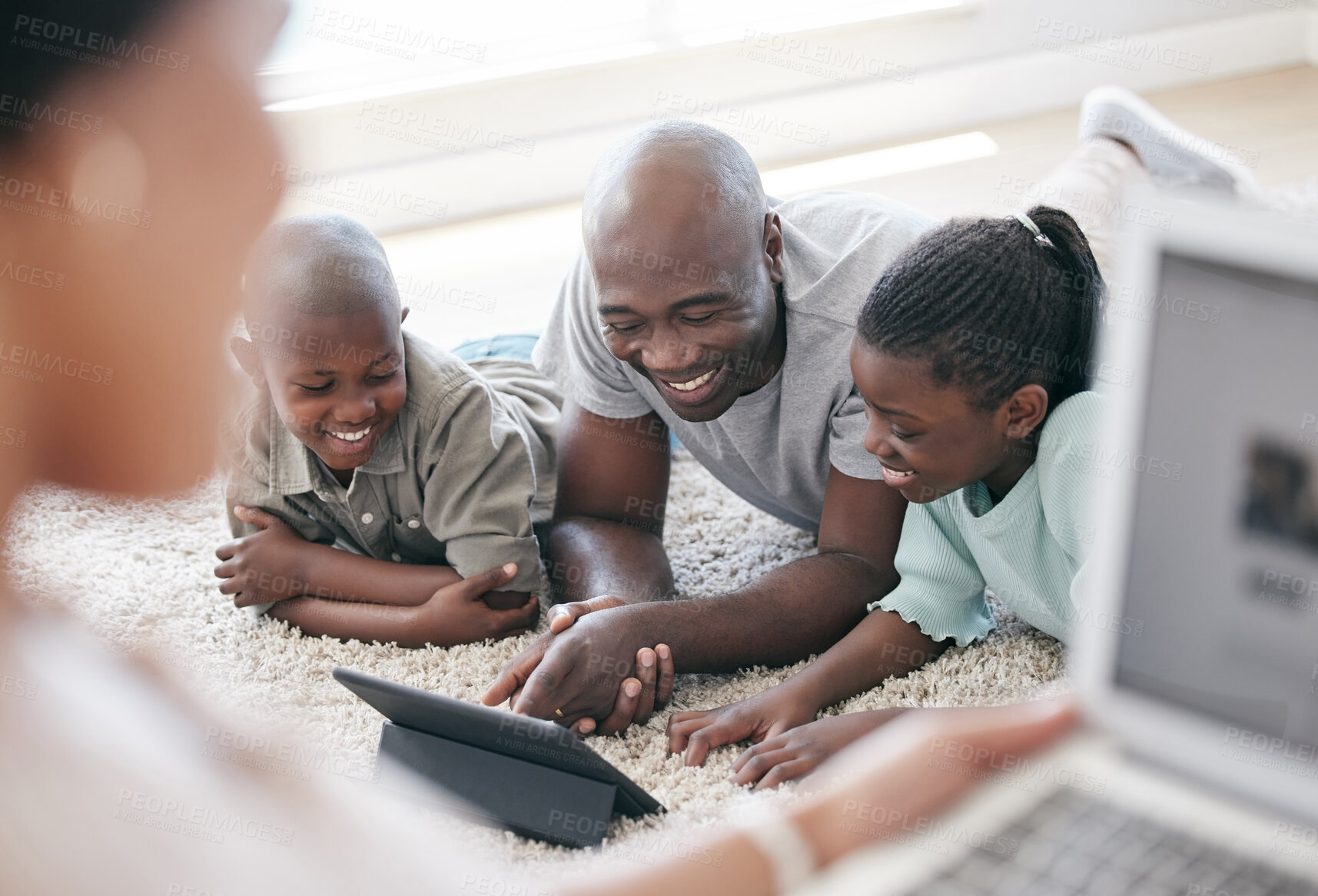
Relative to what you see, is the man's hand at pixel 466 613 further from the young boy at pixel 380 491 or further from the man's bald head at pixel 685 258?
the man's bald head at pixel 685 258

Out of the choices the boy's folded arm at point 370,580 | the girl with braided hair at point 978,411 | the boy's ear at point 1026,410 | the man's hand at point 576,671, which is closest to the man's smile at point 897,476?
the girl with braided hair at point 978,411

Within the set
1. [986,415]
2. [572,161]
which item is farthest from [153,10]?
[572,161]

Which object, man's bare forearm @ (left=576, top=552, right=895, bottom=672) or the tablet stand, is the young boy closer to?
man's bare forearm @ (left=576, top=552, right=895, bottom=672)

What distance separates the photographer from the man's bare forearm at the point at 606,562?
147 cm

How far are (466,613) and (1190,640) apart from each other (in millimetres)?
983

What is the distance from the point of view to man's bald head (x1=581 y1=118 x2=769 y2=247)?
1.26 meters

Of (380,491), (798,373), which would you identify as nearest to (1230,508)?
(798,373)

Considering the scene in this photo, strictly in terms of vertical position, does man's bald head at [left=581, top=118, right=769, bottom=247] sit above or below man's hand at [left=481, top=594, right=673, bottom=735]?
above

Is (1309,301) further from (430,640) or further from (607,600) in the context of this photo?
(430,640)

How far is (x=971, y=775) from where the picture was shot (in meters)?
0.58

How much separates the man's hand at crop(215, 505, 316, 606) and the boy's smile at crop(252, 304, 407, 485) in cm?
15

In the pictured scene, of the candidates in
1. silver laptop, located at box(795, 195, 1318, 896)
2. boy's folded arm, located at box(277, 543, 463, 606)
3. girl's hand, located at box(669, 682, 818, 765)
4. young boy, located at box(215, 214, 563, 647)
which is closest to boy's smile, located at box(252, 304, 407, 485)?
young boy, located at box(215, 214, 563, 647)

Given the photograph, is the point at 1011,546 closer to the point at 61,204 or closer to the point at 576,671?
the point at 576,671

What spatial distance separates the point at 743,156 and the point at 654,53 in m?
1.83
